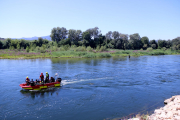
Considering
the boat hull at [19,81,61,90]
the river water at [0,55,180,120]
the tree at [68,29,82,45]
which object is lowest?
the river water at [0,55,180,120]

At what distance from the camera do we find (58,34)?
3563 inches

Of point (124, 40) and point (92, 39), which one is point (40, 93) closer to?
point (92, 39)

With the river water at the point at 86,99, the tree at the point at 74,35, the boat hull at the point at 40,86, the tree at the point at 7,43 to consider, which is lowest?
the river water at the point at 86,99

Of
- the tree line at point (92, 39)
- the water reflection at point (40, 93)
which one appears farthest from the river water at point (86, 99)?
the tree line at point (92, 39)

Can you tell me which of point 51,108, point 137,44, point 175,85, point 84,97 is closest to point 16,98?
point 51,108

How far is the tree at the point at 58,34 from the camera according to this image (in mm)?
89250

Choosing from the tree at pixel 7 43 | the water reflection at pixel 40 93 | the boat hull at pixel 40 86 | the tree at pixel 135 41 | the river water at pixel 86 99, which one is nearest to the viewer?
the river water at pixel 86 99

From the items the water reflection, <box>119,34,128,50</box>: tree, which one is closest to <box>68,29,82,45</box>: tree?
<box>119,34,128,50</box>: tree

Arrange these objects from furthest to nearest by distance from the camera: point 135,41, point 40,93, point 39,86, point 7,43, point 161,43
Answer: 1. point 161,43
2. point 135,41
3. point 7,43
4. point 39,86
5. point 40,93

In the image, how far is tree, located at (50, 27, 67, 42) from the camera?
89250mm

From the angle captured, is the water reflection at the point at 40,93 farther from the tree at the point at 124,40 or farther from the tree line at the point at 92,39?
the tree at the point at 124,40

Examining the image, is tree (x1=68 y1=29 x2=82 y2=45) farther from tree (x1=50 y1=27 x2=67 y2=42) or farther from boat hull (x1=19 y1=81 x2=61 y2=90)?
boat hull (x1=19 y1=81 x2=61 y2=90)

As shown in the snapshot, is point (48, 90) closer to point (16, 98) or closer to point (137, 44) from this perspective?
point (16, 98)

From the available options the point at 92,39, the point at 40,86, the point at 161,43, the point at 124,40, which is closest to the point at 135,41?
the point at 124,40
